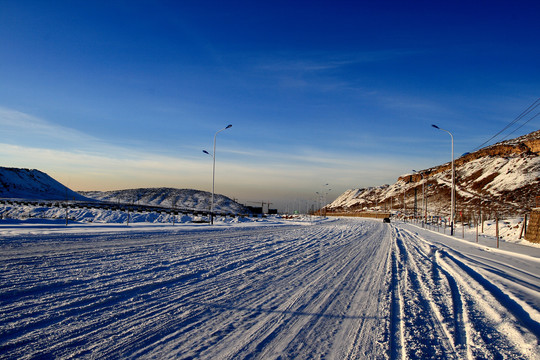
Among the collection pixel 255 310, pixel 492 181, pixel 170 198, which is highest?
pixel 492 181

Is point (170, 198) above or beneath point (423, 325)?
above

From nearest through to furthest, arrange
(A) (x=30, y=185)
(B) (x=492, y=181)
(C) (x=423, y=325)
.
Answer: (C) (x=423, y=325)
(A) (x=30, y=185)
(B) (x=492, y=181)

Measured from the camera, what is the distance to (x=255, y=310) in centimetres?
548

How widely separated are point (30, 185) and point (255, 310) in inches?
4349

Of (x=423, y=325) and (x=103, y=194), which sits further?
(x=103, y=194)

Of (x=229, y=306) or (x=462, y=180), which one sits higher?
(x=462, y=180)

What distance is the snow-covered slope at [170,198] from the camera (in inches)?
4884

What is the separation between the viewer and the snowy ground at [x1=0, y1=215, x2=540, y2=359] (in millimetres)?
4020

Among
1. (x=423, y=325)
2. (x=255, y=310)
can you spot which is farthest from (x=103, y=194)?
(x=423, y=325)

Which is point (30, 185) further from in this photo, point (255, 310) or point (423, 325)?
point (423, 325)

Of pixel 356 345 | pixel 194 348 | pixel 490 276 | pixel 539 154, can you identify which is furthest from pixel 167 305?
pixel 539 154

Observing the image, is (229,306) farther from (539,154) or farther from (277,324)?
(539,154)

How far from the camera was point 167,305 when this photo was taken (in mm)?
5523

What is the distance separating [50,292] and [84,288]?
53cm
